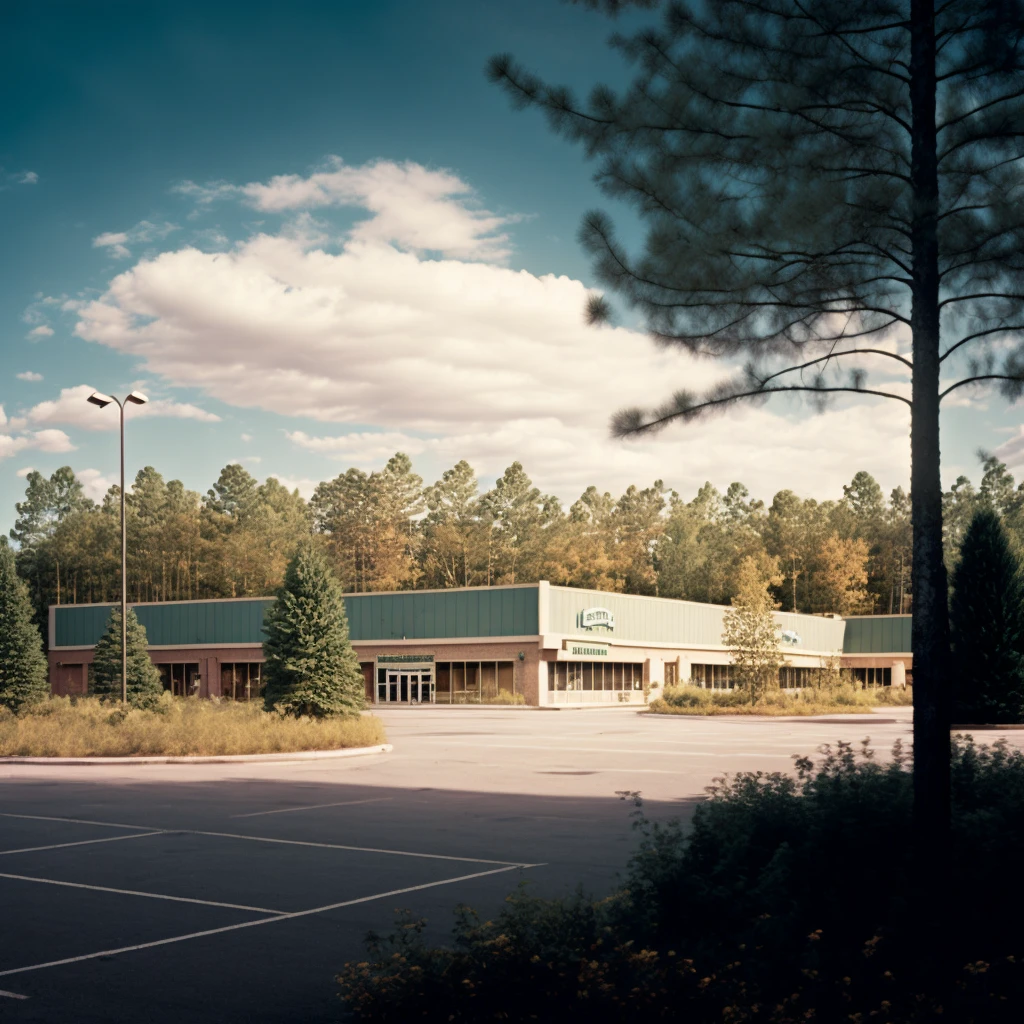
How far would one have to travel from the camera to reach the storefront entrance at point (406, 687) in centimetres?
6394

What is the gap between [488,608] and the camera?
6262 centimetres

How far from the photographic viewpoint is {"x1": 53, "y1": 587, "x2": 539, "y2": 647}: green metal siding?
62.0m

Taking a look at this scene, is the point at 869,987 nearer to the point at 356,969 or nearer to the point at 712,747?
the point at 356,969

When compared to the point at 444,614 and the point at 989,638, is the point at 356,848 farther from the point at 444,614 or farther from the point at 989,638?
the point at 444,614

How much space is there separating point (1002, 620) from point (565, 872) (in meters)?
30.1

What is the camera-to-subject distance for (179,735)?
26391mm

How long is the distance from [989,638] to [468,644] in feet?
102

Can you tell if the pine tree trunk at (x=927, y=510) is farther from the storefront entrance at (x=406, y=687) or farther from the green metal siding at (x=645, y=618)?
the storefront entrance at (x=406, y=687)

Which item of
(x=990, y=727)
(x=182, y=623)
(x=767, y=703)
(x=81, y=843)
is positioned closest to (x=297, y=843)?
(x=81, y=843)

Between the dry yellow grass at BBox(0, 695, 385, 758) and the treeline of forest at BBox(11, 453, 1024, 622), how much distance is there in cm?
7466

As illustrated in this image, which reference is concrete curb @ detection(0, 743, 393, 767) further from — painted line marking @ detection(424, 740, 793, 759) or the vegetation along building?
the vegetation along building

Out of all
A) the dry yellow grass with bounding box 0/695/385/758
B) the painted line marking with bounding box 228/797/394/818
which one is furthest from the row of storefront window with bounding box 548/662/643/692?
the painted line marking with bounding box 228/797/394/818

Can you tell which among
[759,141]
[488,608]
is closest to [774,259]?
[759,141]

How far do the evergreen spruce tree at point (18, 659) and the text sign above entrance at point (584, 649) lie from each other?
2874cm
